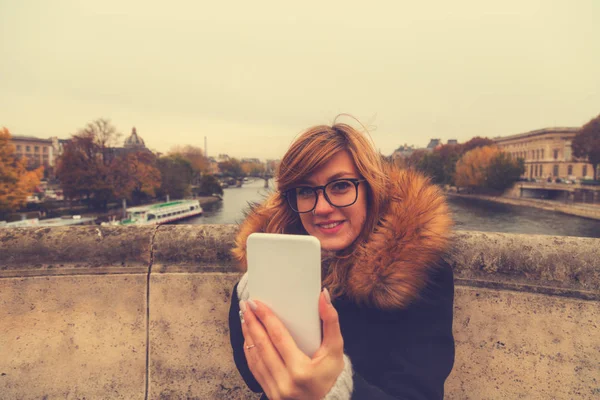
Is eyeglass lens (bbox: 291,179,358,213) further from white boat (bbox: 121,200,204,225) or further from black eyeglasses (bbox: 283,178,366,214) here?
white boat (bbox: 121,200,204,225)

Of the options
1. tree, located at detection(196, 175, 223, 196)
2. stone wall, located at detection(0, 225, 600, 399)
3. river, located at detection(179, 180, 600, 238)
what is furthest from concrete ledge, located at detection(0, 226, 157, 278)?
tree, located at detection(196, 175, 223, 196)

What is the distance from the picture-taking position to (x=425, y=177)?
1298mm

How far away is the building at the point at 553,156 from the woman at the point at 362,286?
71.2m

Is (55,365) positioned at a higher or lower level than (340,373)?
lower

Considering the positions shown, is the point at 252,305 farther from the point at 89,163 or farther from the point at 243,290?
the point at 89,163

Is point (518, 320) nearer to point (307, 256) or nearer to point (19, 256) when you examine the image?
point (307, 256)

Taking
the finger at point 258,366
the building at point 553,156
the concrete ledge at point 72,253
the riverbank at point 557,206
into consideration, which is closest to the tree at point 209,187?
the riverbank at point 557,206

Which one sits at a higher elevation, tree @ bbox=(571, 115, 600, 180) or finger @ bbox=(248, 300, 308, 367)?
tree @ bbox=(571, 115, 600, 180)

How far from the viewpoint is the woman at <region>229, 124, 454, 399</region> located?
0.79 metres

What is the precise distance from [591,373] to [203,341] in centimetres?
175

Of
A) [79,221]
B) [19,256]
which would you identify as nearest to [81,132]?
[79,221]

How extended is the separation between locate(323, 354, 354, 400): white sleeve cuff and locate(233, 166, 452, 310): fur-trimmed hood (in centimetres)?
26

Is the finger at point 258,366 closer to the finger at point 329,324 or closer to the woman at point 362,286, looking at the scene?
the woman at point 362,286

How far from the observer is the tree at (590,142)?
41.9m
